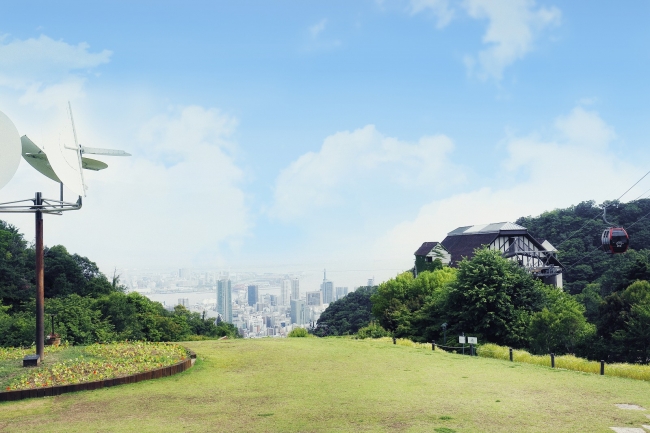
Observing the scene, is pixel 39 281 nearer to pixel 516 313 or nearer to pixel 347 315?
pixel 516 313

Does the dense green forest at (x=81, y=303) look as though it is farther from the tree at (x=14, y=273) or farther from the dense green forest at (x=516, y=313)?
the dense green forest at (x=516, y=313)

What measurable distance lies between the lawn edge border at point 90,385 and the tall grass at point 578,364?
1408 centimetres

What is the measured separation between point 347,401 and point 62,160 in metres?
12.7

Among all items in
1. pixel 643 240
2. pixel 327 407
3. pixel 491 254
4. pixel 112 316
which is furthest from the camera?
pixel 643 240

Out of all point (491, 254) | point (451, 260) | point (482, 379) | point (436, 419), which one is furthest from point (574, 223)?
point (436, 419)

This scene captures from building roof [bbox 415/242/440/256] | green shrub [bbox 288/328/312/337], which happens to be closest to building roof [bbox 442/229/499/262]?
building roof [bbox 415/242/440/256]

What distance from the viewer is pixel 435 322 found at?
40.6 m

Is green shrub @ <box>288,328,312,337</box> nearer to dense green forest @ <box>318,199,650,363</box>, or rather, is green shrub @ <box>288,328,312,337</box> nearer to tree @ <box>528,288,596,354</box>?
dense green forest @ <box>318,199,650,363</box>

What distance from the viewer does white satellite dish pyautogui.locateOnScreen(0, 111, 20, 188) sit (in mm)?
16750

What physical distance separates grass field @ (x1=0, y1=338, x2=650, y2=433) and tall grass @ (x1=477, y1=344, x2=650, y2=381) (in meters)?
1.25

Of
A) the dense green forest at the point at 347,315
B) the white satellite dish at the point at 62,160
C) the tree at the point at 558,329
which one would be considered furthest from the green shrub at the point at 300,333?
the dense green forest at the point at 347,315

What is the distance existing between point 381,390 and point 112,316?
34.6 m

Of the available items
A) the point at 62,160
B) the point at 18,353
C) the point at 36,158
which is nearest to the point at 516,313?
the point at 18,353

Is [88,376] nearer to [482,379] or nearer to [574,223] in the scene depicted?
[482,379]
